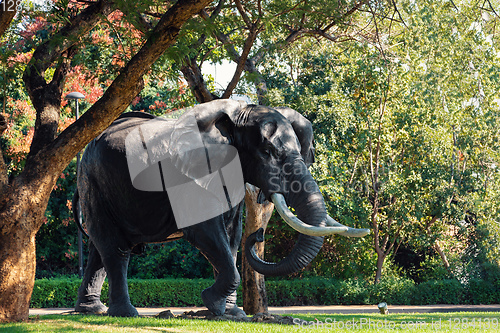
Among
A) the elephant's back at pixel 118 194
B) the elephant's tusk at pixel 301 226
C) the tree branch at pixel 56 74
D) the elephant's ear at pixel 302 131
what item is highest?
the tree branch at pixel 56 74

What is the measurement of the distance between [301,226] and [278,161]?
1107mm

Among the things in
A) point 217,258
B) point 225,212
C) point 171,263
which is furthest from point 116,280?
point 171,263

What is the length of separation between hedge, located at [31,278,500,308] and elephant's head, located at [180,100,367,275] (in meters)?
14.0

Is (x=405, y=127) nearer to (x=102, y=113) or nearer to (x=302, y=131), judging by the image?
(x=302, y=131)

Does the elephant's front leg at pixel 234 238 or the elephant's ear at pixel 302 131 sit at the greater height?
the elephant's ear at pixel 302 131

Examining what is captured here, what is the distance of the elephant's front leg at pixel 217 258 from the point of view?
7469 millimetres

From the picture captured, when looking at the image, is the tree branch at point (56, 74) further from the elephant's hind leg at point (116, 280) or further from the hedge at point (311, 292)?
the hedge at point (311, 292)

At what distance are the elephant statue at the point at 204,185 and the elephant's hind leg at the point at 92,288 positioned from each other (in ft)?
3.21

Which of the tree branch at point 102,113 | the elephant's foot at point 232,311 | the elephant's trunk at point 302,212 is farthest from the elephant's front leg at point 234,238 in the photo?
the tree branch at point 102,113

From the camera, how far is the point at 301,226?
22.1 ft

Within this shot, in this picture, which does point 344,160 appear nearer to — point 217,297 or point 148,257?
point 148,257

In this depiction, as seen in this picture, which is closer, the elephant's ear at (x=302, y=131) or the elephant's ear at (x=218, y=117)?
the elephant's ear at (x=218, y=117)

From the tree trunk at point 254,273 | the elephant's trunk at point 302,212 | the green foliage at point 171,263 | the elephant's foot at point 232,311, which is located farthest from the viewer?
the green foliage at point 171,263

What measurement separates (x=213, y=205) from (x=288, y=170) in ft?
3.68
